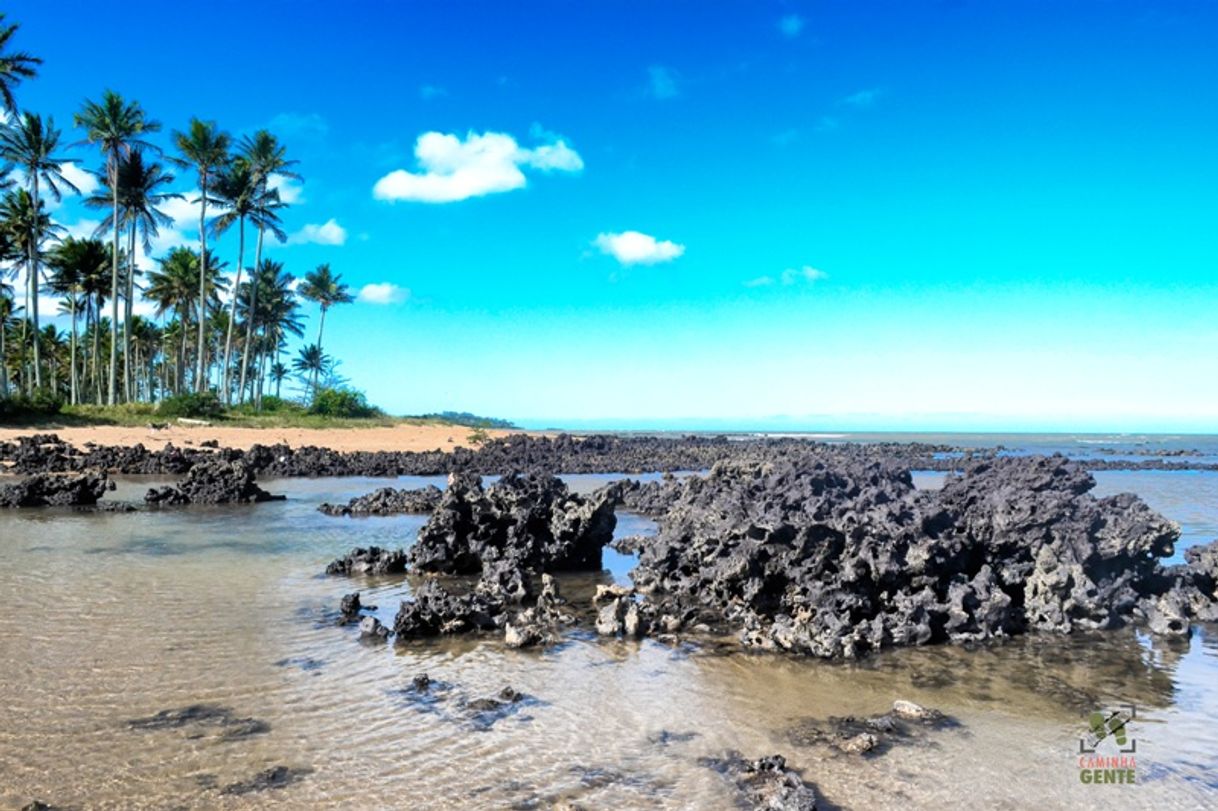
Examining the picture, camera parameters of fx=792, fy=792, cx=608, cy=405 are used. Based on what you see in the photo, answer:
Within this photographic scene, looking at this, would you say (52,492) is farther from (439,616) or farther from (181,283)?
(181,283)

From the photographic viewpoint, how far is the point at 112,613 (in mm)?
9797

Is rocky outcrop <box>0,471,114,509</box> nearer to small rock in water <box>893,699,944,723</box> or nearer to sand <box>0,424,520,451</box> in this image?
sand <box>0,424,520,451</box>

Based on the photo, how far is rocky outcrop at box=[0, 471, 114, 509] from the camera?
19266mm

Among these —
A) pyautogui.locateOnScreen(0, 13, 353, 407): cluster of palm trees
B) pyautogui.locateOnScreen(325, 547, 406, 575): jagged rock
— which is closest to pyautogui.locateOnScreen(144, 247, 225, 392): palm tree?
pyautogui.locateOnScreen(0, 13, 353, 407): cluster of palm trees

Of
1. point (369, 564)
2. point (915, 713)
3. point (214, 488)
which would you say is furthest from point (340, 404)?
point (915, 713)

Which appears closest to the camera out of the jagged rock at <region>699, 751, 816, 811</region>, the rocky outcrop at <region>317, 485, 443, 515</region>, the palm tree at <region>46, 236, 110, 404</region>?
the jagged rock at <region>699, 751, 816, 811</region>

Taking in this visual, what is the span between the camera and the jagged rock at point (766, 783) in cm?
504

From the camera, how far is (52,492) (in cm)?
1991

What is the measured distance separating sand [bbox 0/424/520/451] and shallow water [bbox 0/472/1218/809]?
29.4 m

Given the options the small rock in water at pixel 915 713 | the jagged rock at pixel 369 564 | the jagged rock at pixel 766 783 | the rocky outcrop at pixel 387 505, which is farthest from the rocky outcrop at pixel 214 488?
the small rock in water at pixel 915 713

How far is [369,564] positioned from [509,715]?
687 centimetres

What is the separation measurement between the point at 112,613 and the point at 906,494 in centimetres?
1172

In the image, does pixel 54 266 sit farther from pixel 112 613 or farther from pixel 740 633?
pixel 740 633

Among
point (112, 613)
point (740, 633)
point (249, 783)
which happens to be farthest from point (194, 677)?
point (740, 633)
